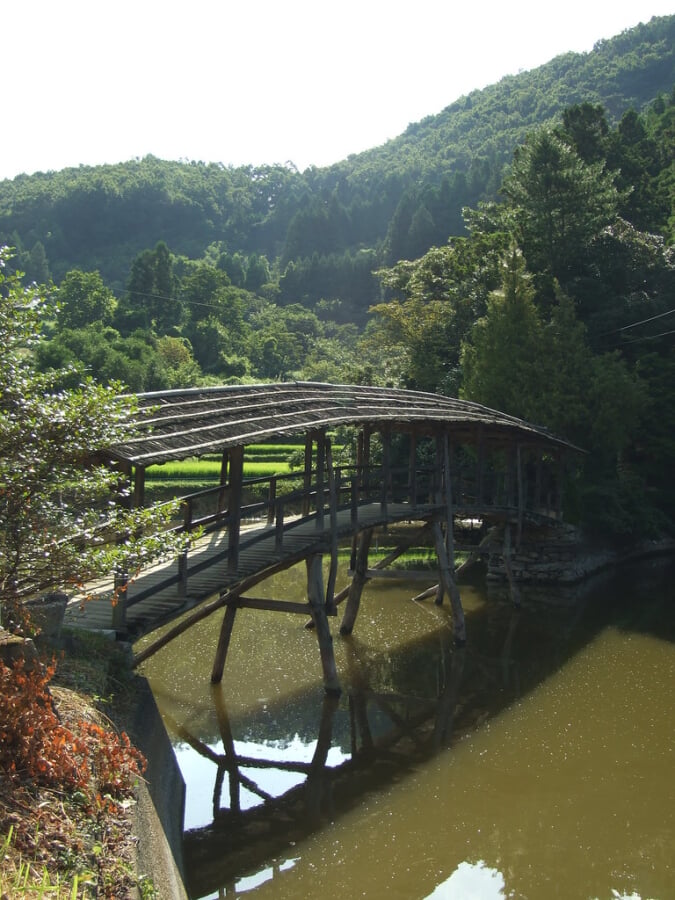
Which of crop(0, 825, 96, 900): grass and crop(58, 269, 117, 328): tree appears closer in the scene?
crop(0, 825, 96, 900): grass

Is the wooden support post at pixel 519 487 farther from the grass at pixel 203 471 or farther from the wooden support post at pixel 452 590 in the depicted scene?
the grass at pixel 203 471

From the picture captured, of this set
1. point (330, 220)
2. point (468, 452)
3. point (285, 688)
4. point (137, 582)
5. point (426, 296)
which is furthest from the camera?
point (330, 220)

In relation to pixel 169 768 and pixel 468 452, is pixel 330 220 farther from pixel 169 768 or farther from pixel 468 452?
pixel 169 768

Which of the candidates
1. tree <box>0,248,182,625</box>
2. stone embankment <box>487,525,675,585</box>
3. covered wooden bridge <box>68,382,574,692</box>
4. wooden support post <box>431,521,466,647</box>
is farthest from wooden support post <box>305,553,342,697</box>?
stone embankment <box>487,525,675,585</box>

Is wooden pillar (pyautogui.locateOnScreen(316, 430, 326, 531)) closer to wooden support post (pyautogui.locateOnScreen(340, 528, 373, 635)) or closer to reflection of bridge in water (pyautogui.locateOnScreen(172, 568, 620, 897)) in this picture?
reflection of bridge in water (pyautogui.locateOnScreen(172, 568, 620, 897))

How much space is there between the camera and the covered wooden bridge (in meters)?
9.50

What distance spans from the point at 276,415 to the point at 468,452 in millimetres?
13191

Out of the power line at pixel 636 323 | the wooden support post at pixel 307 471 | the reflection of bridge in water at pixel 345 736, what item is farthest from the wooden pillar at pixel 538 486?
the power line at pixel 636 323

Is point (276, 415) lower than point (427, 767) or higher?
higher

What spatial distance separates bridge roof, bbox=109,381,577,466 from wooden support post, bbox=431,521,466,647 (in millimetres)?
2175

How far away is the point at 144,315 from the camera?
212 ft

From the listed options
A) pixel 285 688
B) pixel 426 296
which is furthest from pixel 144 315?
pixel 285 688

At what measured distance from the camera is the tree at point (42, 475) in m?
6.48

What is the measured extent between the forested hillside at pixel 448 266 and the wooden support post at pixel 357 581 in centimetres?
577
